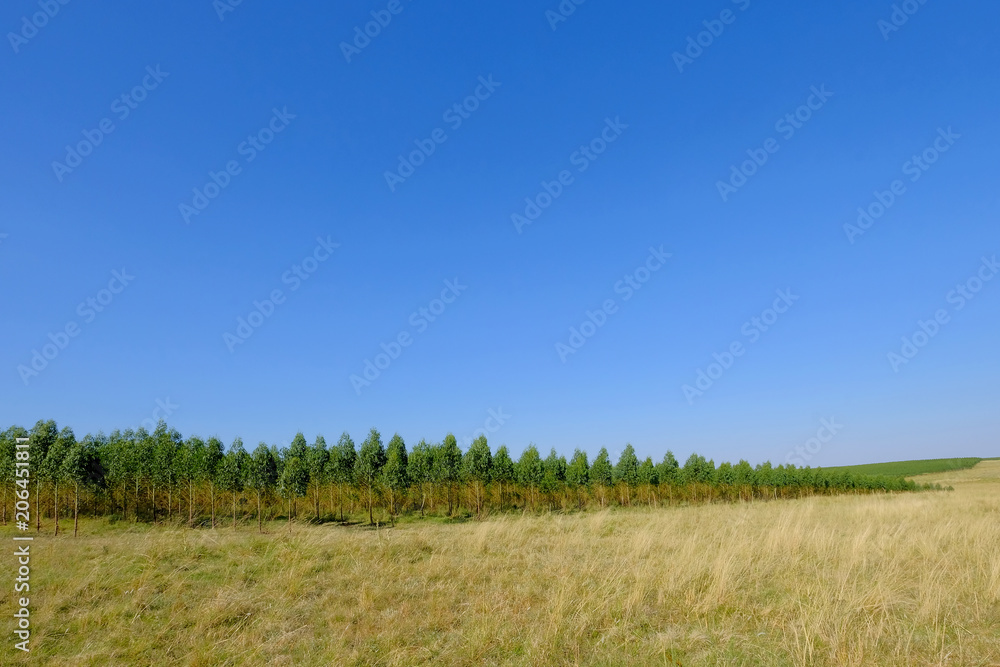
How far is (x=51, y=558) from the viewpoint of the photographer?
295 inches

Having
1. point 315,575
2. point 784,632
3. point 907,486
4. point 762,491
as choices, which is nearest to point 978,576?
point 784,632

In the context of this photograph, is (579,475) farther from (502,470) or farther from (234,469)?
(234,469)

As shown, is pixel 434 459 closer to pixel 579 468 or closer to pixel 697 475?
pixel 579 468

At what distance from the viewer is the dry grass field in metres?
4.50

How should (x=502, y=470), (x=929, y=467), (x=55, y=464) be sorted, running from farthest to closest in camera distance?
1. (x=929, y=467)
2. (x=502, y=470)
3. (x=55, y=464)

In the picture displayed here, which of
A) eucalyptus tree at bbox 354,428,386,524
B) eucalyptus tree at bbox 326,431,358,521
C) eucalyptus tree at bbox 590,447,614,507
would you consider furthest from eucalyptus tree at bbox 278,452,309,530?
eucalyptus tree at bbox 590,447,614,507

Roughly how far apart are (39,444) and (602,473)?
4992 cm

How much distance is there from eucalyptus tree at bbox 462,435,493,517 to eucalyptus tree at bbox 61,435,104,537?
2926 cm

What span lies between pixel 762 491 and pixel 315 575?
71.8 meters

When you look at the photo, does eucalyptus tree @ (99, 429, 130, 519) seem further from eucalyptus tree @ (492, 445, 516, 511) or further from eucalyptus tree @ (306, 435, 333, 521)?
eucalyptus tree @ (492, 445, 516, 511)

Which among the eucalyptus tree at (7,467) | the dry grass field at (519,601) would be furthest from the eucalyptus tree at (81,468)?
the dry grass field at (519,601)

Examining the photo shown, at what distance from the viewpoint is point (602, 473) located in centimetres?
5403

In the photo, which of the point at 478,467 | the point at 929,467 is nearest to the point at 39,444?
the point at 478,467

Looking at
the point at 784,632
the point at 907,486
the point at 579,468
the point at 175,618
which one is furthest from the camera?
the point at 907,486
